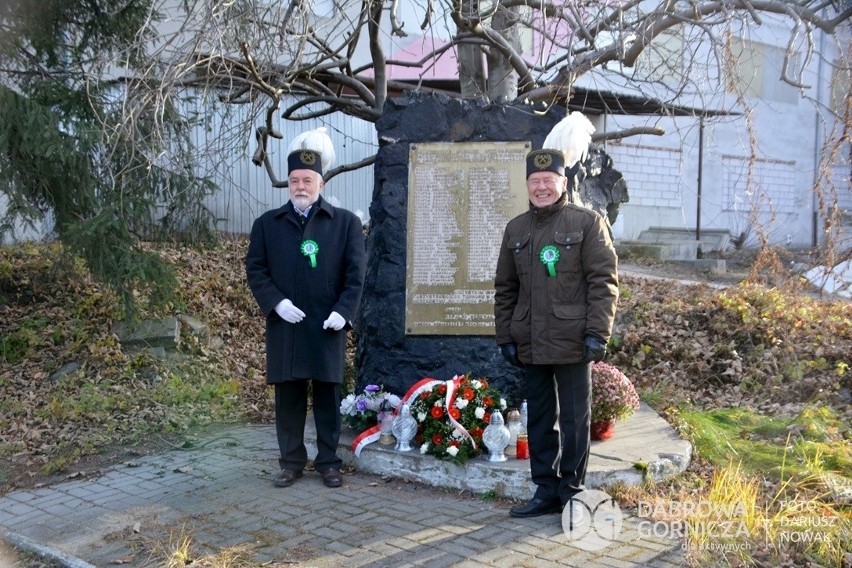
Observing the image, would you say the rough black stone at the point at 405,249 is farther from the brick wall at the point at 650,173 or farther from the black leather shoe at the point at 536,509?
the brick wall at the point at 650,173

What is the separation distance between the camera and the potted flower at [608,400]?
559cm

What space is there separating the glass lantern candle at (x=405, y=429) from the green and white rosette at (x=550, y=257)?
1.50m

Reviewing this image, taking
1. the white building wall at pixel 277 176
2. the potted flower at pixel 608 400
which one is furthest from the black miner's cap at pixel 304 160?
the white building wall at pixel 277 176

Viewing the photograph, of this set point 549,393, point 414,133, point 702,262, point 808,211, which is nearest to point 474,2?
point 414,133

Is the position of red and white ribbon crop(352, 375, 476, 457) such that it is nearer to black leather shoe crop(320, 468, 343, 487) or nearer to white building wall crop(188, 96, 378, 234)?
black leather shoe crop(320, 468, 343, 487)

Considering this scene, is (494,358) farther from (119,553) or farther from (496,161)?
(119,553)

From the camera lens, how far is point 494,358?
6133 millimetres

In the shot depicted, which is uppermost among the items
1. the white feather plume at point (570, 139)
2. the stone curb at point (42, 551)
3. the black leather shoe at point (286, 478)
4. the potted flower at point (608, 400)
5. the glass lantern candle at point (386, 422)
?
the white feather plume at point (570, 139)

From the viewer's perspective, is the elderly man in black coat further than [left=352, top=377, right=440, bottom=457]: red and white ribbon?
No

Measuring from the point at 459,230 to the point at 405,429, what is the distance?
5.03ft

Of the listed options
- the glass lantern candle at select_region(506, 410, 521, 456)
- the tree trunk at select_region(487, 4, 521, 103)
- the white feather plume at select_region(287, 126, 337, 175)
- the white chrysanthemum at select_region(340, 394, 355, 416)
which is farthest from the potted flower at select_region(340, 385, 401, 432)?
the tree trunk at select_region(487, 4, 521, 103)

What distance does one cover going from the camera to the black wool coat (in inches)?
208

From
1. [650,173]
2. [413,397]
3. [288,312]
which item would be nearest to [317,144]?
[288,312]

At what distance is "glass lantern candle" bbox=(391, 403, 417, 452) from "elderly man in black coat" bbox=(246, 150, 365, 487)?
1.32ft
